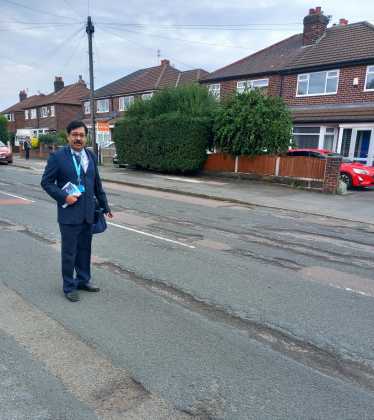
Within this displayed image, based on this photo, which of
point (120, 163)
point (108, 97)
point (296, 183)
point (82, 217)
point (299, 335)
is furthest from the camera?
point (108, 97)

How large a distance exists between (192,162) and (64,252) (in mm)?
14786

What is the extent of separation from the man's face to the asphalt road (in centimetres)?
185

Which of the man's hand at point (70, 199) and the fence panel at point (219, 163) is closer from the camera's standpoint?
the man's hand at point (70, 199)

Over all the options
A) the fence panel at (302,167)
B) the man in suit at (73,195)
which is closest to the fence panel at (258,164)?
the fence panel at (302,167)

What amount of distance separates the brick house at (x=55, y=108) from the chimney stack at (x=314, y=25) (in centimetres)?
3285

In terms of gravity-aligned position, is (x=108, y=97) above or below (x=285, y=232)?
above

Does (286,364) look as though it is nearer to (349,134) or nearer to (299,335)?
(299,335)

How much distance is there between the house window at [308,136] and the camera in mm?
21406

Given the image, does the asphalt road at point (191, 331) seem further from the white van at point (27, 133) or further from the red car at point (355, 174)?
the white van at point (27, 133)

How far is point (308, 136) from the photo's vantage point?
21828 mm

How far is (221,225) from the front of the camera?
883 centimetres

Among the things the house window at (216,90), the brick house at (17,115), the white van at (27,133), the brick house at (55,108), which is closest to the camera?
the house window at (216,90)

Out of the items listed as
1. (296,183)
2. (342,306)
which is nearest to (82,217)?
(342,306)

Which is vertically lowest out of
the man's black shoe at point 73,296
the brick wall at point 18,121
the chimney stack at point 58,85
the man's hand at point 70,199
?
the man's black shoe at point 73,296
